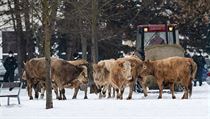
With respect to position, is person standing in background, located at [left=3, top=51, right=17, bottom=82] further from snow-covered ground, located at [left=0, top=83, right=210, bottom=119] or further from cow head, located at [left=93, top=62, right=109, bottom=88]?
snow-covered ground, located at [left=0, top=83, right=210, bottom=119]

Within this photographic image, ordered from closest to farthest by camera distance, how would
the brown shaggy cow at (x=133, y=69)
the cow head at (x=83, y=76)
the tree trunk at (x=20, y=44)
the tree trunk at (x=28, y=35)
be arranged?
the brown shaggy cow at (x=133, y=69) → the cow head at (x=83, y=76) → the tree trunk at (x=28, y=35) → the tree trunk at (x=20, y=44)

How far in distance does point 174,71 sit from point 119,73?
5.91ft

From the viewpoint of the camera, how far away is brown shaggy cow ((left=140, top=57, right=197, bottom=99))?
21656mm

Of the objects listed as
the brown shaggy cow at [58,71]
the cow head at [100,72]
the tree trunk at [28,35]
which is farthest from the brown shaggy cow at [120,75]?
the tree trunk at [28,35]

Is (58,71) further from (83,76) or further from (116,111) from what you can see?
(116,111)

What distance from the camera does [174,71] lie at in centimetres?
2181

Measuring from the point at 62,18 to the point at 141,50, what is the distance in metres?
8.37

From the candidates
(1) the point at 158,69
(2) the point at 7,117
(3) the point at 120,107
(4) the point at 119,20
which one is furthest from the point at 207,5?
(2) the point at 7,117

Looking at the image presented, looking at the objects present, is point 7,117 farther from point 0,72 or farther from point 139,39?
point 0,72

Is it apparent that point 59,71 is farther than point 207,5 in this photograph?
No

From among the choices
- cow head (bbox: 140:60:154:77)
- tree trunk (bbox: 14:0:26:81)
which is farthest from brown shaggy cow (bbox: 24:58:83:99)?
tree trunk (bbox: 14:0:26:81)

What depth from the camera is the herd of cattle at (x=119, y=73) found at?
2175cm

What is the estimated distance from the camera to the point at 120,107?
55.7 feet

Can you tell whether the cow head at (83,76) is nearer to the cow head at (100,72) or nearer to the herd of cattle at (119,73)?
the herd of cattle at (119,73)
